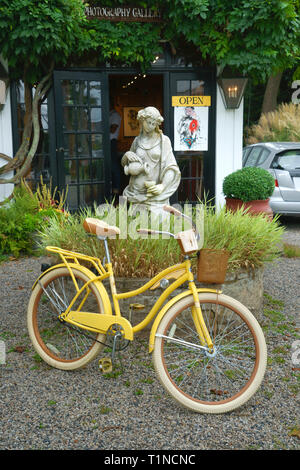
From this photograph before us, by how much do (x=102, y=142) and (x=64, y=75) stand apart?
1.15 meters

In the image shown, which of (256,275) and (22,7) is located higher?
(22,7)

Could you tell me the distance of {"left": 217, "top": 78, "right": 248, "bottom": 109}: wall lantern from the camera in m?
7.77

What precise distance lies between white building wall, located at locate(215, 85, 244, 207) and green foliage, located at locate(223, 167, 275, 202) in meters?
0.75

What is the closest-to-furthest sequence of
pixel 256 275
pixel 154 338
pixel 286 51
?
pixel 154 338 < pixel 256 275 < pixel 286 51

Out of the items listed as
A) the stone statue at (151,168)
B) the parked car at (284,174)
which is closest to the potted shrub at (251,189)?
the parked car at (284,174)

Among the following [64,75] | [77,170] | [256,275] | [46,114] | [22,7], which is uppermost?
[22,7]

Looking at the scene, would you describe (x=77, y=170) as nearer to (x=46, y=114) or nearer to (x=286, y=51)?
(x=46, y=114)

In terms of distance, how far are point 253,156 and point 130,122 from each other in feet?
11.1

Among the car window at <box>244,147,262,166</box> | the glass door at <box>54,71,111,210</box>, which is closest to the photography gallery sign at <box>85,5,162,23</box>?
the glass door at <box>54,71,111,210</box>

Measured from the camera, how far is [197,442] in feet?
8.26

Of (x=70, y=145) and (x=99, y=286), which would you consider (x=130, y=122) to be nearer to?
(x=70, y=145)

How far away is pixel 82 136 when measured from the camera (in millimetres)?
7762

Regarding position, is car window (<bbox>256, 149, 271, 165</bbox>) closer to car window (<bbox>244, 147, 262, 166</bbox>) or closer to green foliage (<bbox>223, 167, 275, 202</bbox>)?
car window (<bbox>244, 147, 262, 166</bbox>)
